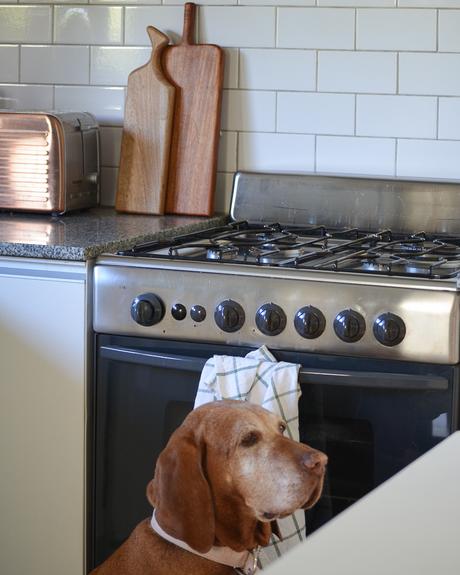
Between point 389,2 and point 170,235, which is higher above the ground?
point 389,2

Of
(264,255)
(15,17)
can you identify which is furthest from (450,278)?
(15,17)

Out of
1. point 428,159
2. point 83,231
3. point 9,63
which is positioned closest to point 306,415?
point 83,231

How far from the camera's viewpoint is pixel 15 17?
9.76 ft

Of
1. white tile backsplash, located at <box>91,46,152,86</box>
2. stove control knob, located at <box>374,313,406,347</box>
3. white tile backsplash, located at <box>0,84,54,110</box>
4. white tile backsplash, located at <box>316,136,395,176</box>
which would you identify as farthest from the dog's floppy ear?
white tile backsplash, located at <box>0,84,54,110</box>

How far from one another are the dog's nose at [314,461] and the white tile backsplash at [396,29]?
131 cm

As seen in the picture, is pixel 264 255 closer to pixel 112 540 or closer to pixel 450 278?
pixel 450 278

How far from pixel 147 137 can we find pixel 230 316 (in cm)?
86

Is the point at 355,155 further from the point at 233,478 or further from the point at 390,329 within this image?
the point at 233,478

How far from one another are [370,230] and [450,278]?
647mm

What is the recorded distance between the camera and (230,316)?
206cm

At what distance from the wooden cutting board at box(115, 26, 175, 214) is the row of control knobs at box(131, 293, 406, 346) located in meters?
0.66

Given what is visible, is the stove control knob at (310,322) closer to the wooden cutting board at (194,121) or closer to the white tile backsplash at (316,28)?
the wooden cutting board at (194,121)

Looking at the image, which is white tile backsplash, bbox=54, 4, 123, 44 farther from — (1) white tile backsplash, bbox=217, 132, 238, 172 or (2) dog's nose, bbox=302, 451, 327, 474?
(2) dog's nose, bbox=302, 451, 327, 474

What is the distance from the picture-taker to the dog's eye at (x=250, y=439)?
1.76 m
